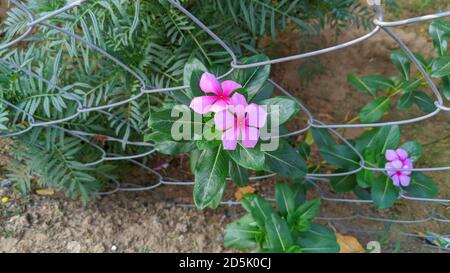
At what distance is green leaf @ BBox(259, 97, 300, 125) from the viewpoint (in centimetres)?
97

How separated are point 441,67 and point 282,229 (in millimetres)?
652

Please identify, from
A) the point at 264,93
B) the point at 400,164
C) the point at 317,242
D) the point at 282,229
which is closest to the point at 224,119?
the point at 264,93

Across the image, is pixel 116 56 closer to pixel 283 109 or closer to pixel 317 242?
pixel 283 109

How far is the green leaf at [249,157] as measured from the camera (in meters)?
0.97

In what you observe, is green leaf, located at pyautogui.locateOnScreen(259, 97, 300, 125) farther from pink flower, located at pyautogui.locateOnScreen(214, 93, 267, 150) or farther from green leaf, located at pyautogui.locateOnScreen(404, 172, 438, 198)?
green leaf, located at pyautogui.locateOnScreen(404, 172, 438, 198)

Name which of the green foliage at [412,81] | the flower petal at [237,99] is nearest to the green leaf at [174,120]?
the flower petal at [237,99]

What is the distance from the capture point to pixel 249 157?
3.24 feet

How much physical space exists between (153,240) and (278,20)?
90cm

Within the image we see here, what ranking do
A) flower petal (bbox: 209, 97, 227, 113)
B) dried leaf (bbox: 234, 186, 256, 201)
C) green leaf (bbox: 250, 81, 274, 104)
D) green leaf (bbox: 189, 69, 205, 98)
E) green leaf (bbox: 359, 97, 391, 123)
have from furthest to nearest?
dried leaf (bbox: 234, 186, 256, 201) < green leaf (bbox: 359, 97, 391, 123) < green leaf (bbox: 250, 81, 274, 104) < green leaf (bbox: 189, 69, 205, 98) < flower petal (bbox: 209, 97, 227, 113)

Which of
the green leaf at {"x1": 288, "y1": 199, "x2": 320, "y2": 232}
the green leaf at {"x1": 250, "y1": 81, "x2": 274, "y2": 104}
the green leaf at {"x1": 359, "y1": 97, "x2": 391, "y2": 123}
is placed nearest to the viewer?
the green leaf at {"x1": 250, "y1": 81, "x2": 274, "y2": 104}

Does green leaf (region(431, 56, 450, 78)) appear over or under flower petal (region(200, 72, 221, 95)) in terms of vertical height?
over

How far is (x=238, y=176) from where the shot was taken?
123 cm

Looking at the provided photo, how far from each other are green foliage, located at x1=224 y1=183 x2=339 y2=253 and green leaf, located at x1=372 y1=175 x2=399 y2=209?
18 cm

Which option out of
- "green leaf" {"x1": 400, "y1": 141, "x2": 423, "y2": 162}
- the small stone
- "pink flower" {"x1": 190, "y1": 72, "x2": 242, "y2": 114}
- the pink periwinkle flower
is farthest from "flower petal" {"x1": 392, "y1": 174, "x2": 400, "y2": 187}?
the small stone
